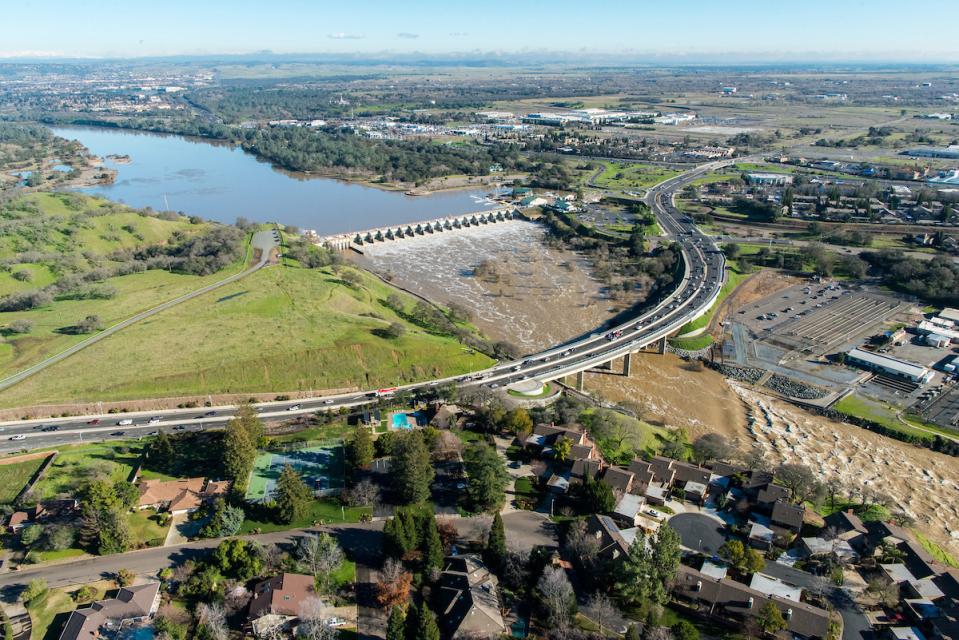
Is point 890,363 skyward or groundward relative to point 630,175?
groundward

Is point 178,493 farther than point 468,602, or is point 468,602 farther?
point 178,493

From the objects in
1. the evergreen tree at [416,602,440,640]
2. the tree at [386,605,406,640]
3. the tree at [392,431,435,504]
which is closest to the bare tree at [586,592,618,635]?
the evergreen tree at [416,602,440,640]

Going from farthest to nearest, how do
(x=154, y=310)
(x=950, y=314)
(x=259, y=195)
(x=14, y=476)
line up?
1. (x=259, y=195)
2. (x=950, y=314)
3. (x=154, y=310)
4. (x=14, y=476)

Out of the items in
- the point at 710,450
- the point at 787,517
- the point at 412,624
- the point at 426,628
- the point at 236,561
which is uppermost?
the point at 426,628

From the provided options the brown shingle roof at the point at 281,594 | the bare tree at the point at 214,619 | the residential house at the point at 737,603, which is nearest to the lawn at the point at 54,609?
the bare tree at the point at 214,619

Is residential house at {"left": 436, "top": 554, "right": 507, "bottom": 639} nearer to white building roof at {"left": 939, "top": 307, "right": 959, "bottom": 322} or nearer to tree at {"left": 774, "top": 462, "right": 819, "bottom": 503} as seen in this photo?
tree at {"left": 774, "top": 462, "right": 819, "bottom": 503}

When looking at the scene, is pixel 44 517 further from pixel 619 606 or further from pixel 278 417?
pixel 619 606

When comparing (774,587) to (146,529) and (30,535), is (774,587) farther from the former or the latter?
(30,535)

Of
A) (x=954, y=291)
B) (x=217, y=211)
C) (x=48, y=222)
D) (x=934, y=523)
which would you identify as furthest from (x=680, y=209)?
(x=48, y=222)

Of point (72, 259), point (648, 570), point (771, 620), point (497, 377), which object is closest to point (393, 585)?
point (648, 570)
